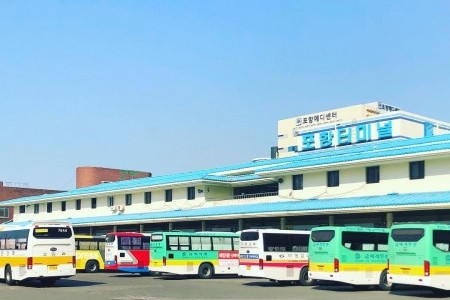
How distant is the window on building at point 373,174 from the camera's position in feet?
109

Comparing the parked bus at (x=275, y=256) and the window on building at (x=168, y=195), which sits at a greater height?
the window on building at (x=168, y=195)

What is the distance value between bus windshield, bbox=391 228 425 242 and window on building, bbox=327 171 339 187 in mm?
13828

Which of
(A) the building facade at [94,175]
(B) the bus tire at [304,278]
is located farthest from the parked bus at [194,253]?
(A) the building facade at [94,175]

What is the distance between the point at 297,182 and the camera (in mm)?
37844

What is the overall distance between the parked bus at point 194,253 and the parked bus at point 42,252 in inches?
257

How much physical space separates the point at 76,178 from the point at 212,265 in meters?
52.7

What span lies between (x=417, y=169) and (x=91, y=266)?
20.4m

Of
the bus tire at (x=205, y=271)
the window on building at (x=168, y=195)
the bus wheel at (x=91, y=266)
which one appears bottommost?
the bus wheel at (x=91, y=266)

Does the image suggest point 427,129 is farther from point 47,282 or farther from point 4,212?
point 4,212

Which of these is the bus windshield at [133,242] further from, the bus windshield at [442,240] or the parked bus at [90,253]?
the bus windshield at [442,240]

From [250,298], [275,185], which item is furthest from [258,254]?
[275,185]

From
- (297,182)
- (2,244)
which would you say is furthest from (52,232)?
(297,182)

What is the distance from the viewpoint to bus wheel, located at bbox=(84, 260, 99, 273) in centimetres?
3834

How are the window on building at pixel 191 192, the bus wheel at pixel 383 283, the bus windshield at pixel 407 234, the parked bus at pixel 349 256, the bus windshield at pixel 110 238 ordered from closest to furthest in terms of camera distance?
the bus windshield at pixel 407 234
the parked bus at pixel 349 256
the bus wheel at pixel 383 283
the bus windshield at pixel 110 238
the window on building at pixel 191 192
